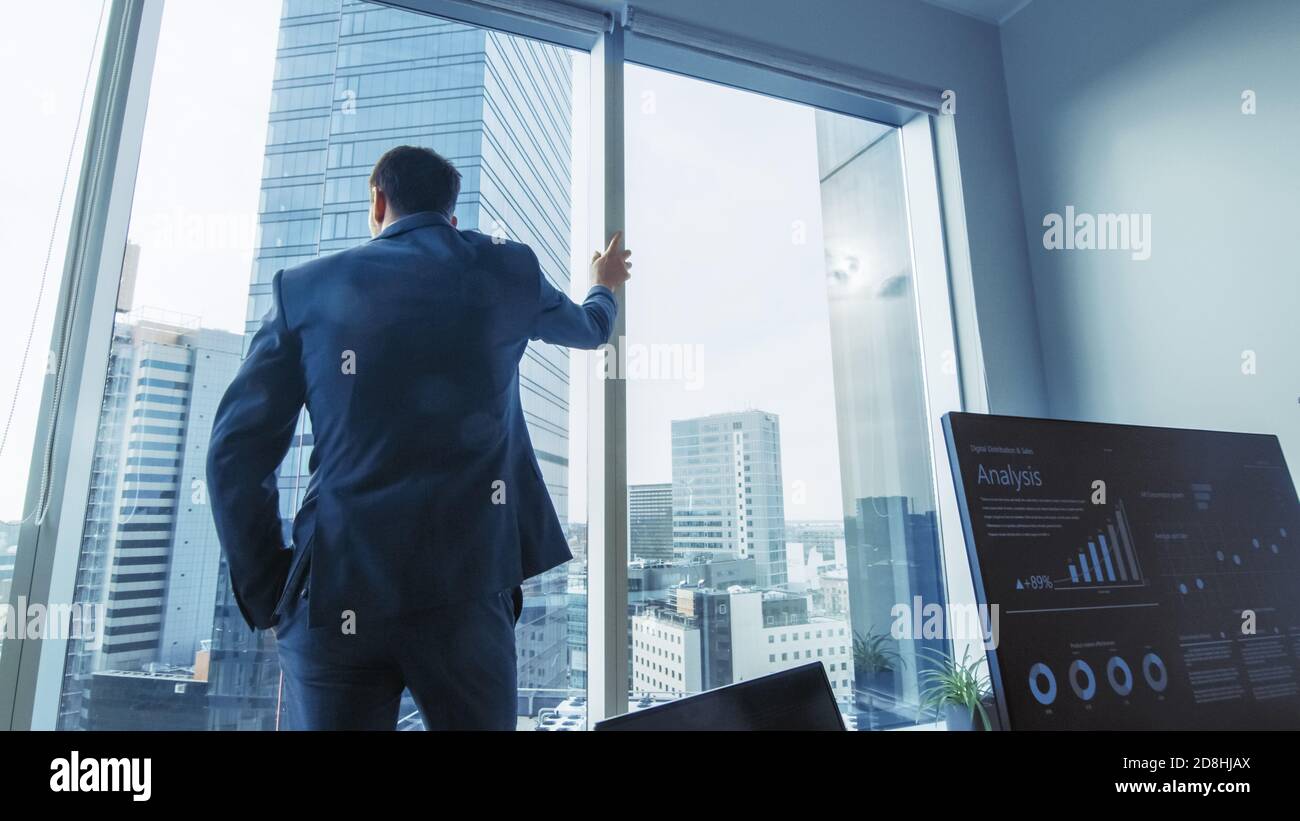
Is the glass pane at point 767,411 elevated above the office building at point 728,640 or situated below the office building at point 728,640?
above

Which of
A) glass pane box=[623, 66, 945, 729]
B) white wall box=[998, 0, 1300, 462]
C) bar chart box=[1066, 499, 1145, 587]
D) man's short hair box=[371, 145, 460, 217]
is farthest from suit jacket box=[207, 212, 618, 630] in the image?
white wall box=[998, 0, 1300, 462]

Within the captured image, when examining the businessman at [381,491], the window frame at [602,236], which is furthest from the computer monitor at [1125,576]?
the businessman at [381,491]

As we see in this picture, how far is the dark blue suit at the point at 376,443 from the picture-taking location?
1.06 meters

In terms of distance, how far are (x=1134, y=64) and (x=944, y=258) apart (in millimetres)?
718

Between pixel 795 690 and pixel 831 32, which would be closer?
pixel 795 690

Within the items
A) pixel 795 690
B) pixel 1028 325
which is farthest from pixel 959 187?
pixel 795 690

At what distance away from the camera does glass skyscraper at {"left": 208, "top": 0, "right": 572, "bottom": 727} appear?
1517 millimetres

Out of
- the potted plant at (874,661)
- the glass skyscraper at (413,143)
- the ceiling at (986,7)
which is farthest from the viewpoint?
the ceiling at (986,7)

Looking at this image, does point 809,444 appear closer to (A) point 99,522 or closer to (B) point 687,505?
(B) point 687,505

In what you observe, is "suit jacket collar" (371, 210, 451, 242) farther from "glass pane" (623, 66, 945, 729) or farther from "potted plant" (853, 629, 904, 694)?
"potted plant" (853, 629, 904, 694)

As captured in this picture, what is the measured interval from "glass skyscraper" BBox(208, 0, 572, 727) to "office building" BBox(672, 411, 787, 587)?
1.10 ft

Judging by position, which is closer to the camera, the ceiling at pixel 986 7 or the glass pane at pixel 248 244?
the glass pane at pixel 248 244

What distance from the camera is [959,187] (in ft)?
7.18

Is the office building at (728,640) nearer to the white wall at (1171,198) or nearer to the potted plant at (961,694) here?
the potted plant at (961,694)
